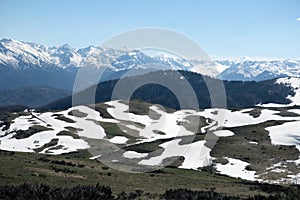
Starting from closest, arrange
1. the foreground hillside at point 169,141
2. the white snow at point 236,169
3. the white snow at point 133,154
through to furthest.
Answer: the white snow at point 236,169 → the foreground hillside at point 169,141 → the white snow at point 133,154

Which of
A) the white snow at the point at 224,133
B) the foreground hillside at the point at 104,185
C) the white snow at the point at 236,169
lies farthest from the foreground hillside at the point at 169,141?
the foreground hillside at the point at 104,185

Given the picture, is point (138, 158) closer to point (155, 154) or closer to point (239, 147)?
point (155, 154)

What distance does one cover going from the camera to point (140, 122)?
168 metres

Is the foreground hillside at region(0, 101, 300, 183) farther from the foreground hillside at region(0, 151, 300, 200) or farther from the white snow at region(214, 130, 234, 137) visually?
the foreground hillside at region(0, 151, 300, 200)

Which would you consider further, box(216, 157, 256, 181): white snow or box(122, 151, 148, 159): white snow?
box(122, 151, 148, 159): white snow

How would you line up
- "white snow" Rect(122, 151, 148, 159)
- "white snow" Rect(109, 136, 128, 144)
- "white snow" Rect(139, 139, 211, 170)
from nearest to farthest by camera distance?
"white snow" Rect(139, 139, 211, 170) → "white snow" Rect(122, 151, 148, 159) → "white snow" Rect(109, 136, 128, 144)

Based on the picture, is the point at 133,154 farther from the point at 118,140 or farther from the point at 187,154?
the point at 118,140

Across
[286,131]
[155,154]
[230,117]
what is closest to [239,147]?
[155,154]

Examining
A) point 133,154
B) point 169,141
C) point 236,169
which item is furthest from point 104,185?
point 169,141

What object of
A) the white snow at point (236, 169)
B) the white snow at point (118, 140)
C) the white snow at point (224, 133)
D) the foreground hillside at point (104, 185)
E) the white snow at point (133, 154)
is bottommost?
the white snow at point (118, 140)

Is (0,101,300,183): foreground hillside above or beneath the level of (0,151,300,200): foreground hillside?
beneath

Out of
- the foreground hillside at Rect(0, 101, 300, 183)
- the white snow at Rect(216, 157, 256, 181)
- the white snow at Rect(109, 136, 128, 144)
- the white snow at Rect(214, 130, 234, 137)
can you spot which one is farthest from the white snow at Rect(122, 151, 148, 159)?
the white snow at Rect(109, 136, 128, 144)

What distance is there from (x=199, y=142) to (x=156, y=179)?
145ft

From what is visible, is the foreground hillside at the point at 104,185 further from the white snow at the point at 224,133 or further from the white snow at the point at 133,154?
the white snow at the point at 224,133
